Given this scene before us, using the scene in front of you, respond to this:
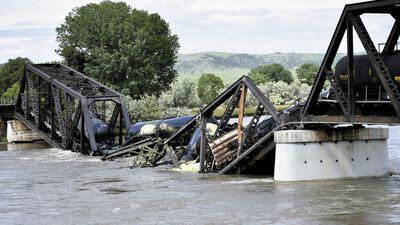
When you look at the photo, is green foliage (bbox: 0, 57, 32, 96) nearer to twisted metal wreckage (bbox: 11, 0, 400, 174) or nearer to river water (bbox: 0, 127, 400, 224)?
twisted metal wreckage (bbox: 11, 0, 400, 174)

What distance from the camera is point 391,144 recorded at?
72375mm

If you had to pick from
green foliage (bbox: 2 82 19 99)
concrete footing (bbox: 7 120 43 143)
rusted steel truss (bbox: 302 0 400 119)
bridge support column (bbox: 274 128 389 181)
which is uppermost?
green foliage (bbox: 2 82 19 99)

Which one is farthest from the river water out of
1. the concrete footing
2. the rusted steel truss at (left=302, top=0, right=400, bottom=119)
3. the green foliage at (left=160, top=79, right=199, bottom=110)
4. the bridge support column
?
the green foliage at (left=160, top=79, right=199, bottom=110)

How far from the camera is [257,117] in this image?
4834 centimetres

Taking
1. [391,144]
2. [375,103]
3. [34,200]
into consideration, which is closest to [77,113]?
[391,144]

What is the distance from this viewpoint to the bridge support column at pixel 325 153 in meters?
42.1

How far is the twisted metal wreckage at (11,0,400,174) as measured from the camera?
37625 mm

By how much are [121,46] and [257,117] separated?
7451 centimetres

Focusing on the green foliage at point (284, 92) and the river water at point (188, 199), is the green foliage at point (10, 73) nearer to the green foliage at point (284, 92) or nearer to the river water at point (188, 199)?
the green foliage at point (284, 92)

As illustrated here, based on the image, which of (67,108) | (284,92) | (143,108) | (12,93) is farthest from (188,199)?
(12,93)

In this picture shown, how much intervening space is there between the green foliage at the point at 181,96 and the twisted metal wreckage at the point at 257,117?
51.6m

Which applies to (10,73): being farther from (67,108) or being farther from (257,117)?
(257,117)

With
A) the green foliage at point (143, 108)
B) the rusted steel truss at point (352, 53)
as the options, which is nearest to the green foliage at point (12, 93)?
the green foliage at point (143, 108)

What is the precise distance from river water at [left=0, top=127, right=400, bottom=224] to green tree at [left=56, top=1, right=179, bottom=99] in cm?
6723
